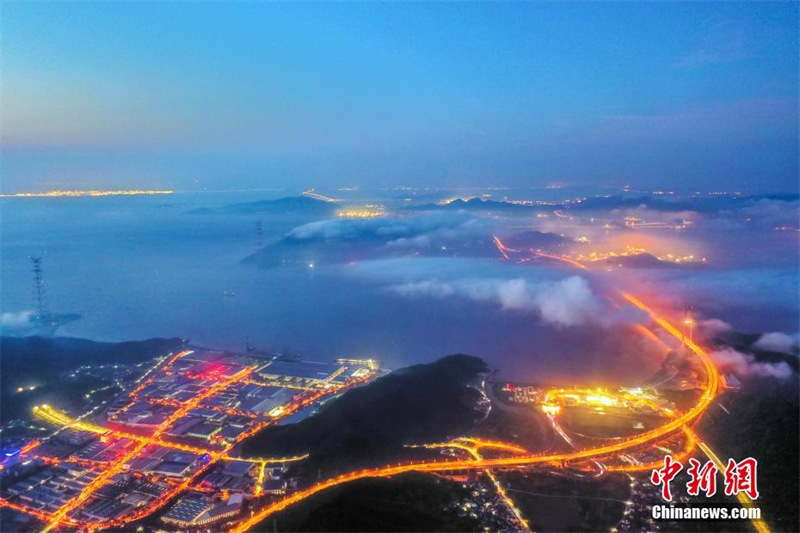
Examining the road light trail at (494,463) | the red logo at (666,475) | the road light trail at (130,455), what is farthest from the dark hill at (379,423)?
the red logo at (666,475)

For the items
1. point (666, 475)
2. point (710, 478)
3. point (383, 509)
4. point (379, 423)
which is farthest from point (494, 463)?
point (710, 478)

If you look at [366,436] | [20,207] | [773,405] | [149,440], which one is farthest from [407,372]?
[20,207]

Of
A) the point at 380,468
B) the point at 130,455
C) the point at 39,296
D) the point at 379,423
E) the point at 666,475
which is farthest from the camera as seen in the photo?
the point at 39,296

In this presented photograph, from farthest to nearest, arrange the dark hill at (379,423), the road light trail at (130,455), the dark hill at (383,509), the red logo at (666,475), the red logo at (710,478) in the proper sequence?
the dark hill at (379,423) → the road light trail at (130,455) → the red logo at (666,475) → the red logo at (710,478) → the dark hill at (383,509)

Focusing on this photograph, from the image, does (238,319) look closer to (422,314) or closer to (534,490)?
(422,314)

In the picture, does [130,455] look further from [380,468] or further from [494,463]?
[494,463]

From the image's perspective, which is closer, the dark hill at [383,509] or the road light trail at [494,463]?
the dark hill at [383,509]

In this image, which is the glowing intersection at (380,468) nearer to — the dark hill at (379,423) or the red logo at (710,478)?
the red logo at (710,478)

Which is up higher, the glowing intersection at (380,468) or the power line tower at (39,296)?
the power line tower at (39,296)

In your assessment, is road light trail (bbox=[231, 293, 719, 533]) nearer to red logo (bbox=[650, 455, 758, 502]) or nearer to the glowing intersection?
the glowing intersection
